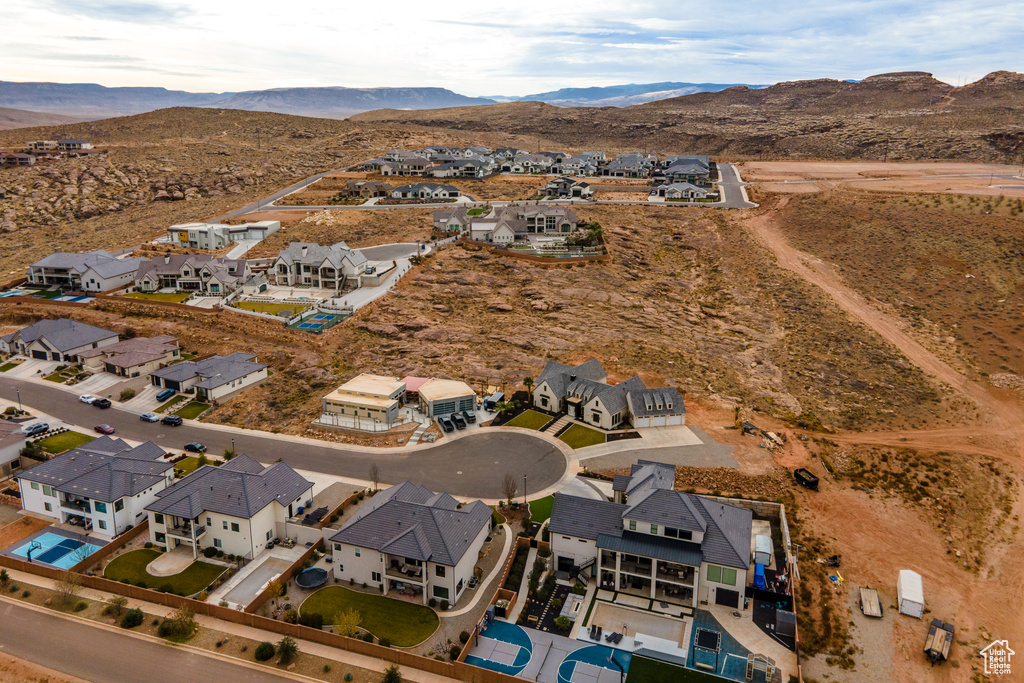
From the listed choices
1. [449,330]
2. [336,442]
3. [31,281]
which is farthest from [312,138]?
[336,442]

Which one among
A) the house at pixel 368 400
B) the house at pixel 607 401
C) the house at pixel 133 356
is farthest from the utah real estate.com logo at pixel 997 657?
the house at pixel 133 356

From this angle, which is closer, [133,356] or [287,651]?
[287,651]

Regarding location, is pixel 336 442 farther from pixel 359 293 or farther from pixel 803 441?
pixel 803 441

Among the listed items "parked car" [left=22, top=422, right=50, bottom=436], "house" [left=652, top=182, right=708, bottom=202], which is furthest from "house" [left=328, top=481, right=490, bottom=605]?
"house" [left=652, top=182, right=708, bottom=202]

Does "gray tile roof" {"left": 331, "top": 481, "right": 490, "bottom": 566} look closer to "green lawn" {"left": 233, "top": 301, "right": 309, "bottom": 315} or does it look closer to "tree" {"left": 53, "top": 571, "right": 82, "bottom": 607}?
"tree" {"left": 53, "top": 571, "right": 82, "bottom": 607}

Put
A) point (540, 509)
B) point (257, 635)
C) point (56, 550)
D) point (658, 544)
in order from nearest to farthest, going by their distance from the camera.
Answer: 1. point (257, 635)
2. point (658, 544)
3. point (56, 550)
4. point (540, 509)

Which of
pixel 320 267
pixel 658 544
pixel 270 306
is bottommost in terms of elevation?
pixel 658 544

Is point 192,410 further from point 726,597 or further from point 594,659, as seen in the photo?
point 726,597

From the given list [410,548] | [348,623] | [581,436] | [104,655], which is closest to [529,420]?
[581,436]

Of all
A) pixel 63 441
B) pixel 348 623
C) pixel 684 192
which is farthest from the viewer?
pixel 684 192
